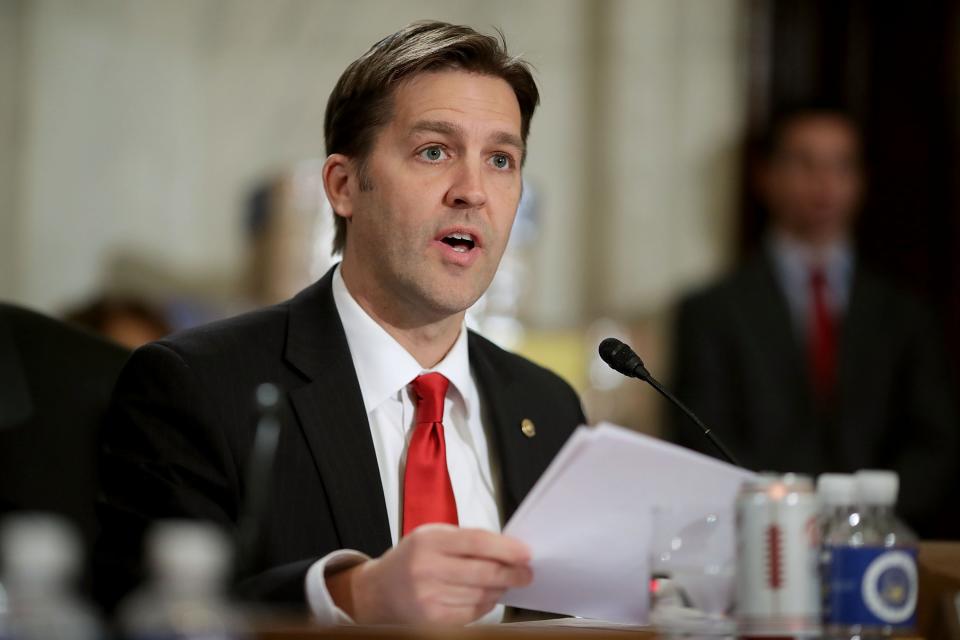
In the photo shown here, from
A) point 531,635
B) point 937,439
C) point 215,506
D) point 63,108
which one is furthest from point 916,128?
point 531,635

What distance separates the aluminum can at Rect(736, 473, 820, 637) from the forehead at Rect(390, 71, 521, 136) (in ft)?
3.34

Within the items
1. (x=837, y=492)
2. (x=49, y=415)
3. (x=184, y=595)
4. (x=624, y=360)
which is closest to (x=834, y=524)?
(x=837, y=492)

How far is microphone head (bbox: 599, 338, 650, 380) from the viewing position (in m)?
2.06

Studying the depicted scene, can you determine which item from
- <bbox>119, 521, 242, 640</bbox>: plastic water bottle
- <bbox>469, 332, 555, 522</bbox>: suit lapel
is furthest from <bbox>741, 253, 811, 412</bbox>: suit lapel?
<bbox>119, 521, 242, 640</bbox>: plastic water bottle

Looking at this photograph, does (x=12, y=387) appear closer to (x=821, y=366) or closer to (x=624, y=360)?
(x=624, y=360)

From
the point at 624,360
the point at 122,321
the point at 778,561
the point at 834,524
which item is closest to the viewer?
the point at 778,561

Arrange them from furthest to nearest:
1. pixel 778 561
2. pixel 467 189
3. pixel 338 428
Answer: pixel 467 189
pixel 338 428
pixel 778 561

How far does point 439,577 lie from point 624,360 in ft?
1.87

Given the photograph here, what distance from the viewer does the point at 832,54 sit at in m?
5.08

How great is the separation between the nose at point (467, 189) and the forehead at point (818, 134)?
99.6 inches

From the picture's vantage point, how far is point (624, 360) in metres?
2.06

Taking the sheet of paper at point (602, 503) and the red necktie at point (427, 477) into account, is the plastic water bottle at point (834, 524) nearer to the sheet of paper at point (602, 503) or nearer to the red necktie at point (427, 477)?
the sheet of paper at point (602, 503)

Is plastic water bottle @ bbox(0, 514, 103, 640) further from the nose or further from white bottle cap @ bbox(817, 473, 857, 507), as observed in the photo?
the nose

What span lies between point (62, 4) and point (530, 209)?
64.8 inches
